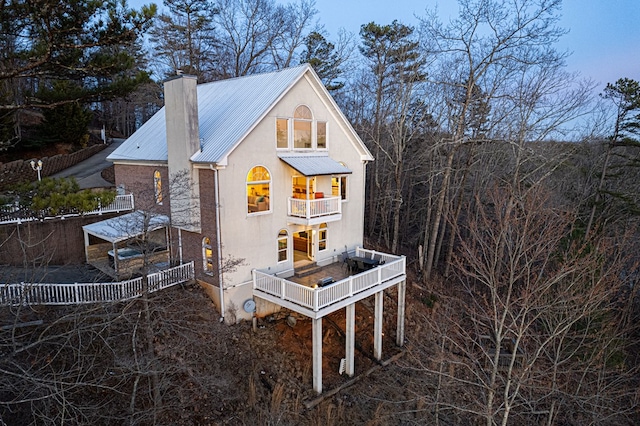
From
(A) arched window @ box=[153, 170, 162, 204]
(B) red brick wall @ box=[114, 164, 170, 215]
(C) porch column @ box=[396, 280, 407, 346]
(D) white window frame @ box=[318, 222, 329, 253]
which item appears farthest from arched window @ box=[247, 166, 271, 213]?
(C) porch column @ box=[396, 280, 407, 346]

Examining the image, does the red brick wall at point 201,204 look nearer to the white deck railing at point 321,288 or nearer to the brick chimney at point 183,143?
the brick chimney at point 183,143

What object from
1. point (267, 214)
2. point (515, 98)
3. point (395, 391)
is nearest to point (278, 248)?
point (267, 214)

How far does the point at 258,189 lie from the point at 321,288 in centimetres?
432

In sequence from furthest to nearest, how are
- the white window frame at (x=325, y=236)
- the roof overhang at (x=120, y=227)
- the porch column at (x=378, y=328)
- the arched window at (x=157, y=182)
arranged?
the white window frame at (x=325, y=236) → the arched window at (x=157, y=182) → the porch column at (x=378, y=328) → the roof overhang at (x=120, y=227)

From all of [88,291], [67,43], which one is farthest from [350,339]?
[67,43]

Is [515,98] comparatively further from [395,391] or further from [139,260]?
[139,260]

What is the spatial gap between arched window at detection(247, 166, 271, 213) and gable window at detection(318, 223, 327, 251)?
325 cm

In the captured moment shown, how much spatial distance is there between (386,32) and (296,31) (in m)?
7.75

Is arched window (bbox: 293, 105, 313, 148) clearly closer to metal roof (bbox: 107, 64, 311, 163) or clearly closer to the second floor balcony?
metal roof (bbox: 107, 64, 311, 163)

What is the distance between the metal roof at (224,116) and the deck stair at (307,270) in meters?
5.78

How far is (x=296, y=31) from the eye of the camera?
26938mm

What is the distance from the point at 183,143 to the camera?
41.6ft

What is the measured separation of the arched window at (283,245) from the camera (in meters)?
14.5

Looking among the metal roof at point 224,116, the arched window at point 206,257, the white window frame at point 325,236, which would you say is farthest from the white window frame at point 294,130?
the arched window at point 206,257
